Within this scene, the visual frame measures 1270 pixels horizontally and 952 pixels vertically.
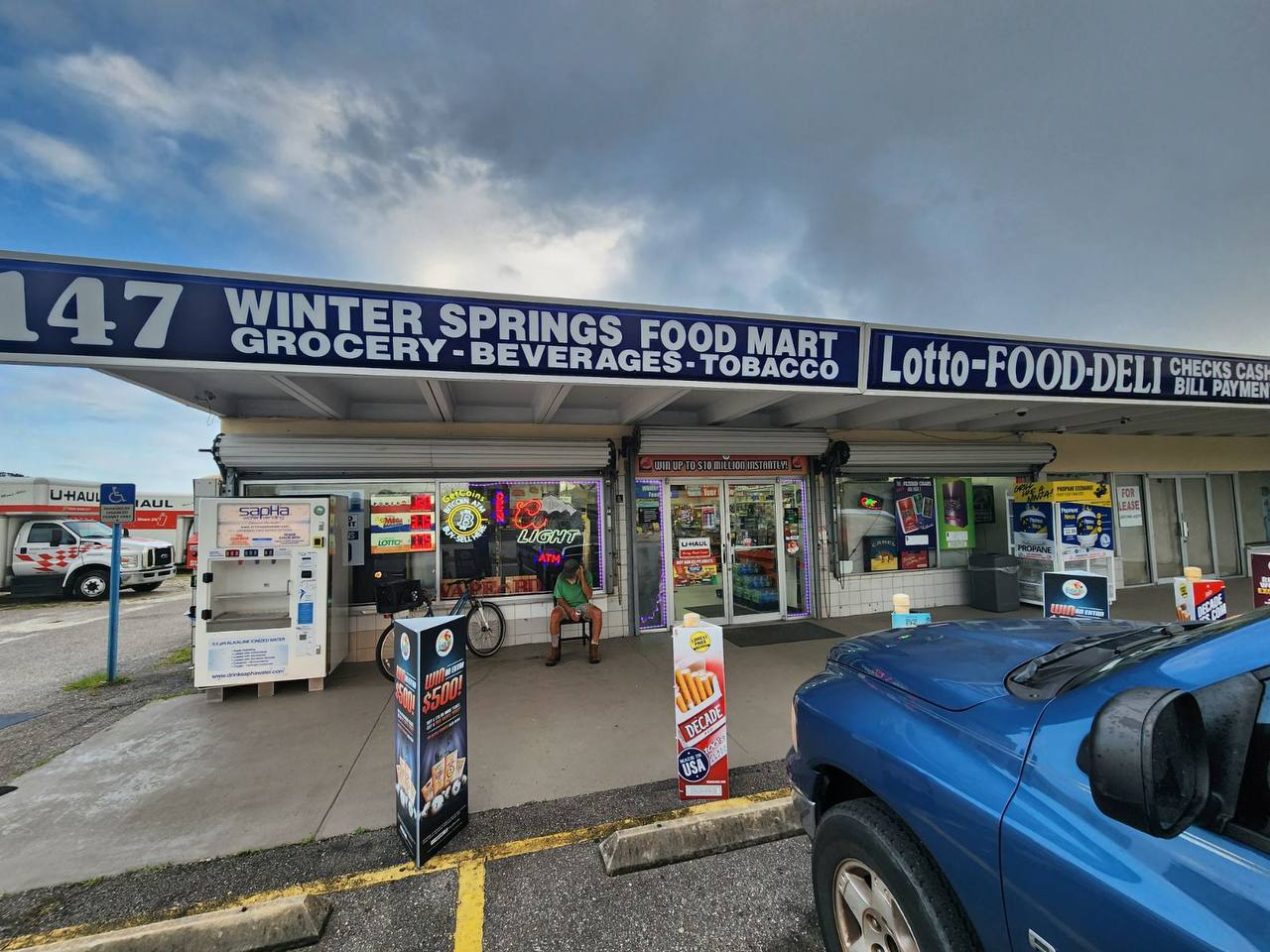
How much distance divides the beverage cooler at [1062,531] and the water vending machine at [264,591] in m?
9.48

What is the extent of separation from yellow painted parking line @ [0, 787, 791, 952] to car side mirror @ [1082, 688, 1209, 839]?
227 centimetres

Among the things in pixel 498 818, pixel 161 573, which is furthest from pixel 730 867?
pixel 161 573

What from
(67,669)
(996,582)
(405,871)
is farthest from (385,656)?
Result: (996,582)

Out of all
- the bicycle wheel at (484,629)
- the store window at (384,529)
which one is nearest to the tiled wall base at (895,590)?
the bicycle wheel at (484,629)

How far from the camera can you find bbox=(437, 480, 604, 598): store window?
639cm

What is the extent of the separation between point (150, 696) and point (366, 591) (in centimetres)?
216

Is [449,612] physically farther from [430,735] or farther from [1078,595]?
[1078,595]

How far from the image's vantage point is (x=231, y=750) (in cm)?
394

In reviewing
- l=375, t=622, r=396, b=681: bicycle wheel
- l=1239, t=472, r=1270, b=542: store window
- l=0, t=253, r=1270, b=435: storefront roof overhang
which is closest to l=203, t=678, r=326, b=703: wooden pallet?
l=375, t=622, r=396, b=681: bicycle wheel

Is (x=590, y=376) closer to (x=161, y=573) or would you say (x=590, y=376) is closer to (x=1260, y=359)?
(x=1260, y=359)

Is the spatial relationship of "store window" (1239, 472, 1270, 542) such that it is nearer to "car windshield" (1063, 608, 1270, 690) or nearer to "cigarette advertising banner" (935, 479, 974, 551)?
"cigarette advertising banner" (935, 479, 974, 551)

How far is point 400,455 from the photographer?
592 centimetres

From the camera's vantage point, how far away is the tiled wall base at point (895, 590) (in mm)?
7578

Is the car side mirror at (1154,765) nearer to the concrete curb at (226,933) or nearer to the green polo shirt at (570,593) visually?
the concrete curb at (226,933)
